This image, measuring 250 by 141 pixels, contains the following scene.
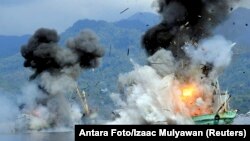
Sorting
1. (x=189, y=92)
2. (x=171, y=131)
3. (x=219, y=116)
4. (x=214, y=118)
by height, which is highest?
(x=189, y=92)

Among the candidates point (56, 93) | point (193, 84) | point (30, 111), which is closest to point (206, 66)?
point (193, 84)

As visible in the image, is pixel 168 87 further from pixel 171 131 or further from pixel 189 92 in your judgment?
pixel 171 131

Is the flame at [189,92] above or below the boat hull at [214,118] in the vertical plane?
above

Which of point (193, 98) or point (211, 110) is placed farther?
point (211, 110)

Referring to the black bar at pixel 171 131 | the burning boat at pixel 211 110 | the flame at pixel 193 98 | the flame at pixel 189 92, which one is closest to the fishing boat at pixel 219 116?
the burning boat at pixel 211 110

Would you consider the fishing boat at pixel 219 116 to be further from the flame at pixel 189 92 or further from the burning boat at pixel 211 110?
the flame at pixel 189 92

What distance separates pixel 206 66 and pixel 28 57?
3325 inches

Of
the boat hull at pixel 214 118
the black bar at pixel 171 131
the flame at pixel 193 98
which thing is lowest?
the black bar at pixel 171 131

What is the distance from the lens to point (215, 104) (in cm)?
11719

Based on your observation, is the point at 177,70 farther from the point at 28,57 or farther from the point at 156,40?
the point at 28,57

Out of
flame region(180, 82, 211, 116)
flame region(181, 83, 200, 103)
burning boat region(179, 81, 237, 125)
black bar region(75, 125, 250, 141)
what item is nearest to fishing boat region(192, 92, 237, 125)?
burning boat region(179, 81, 237, 125)

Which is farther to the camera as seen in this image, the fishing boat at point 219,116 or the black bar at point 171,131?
the fishing boat at point 219,116

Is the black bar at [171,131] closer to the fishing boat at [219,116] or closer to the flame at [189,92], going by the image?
the fishing boat at [219,116]

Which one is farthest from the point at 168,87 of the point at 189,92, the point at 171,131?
the point at 171,131
